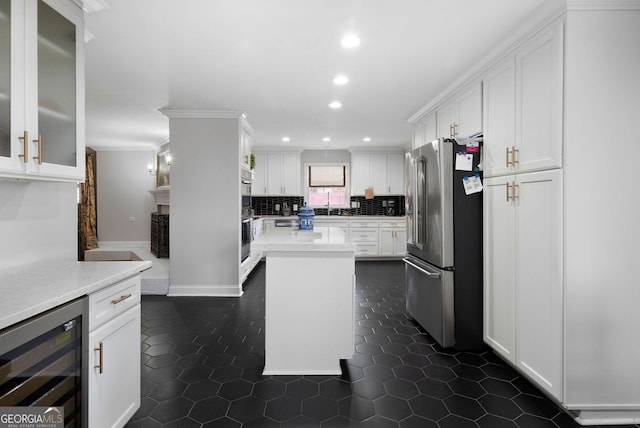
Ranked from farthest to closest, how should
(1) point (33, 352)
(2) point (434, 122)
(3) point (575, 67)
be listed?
(2) point (434, 122), (3) point (575, 67), (1) point (33, 352)

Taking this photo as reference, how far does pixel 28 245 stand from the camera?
1.87 meters

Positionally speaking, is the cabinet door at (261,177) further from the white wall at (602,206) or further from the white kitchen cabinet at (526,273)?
the white wall at (602,206)

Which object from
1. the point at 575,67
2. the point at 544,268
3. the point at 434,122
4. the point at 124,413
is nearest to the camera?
the point at 124,413

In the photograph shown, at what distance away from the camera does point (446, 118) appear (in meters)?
3.69

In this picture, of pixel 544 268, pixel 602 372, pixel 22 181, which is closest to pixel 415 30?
pixel 544 268

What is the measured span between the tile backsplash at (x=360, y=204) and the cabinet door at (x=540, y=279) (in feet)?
17.8

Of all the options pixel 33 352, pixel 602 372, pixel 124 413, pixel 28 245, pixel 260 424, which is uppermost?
pixel 28 245

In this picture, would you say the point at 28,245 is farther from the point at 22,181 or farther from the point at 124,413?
the point at 124,413

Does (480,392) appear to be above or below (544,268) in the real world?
below

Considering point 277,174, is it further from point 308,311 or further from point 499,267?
point 499,267

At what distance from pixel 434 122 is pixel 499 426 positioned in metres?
3.12

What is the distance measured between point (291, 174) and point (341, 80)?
4228 mm

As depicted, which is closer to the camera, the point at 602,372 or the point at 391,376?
the point at 602,372

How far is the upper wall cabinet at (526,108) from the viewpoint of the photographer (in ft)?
6.60
